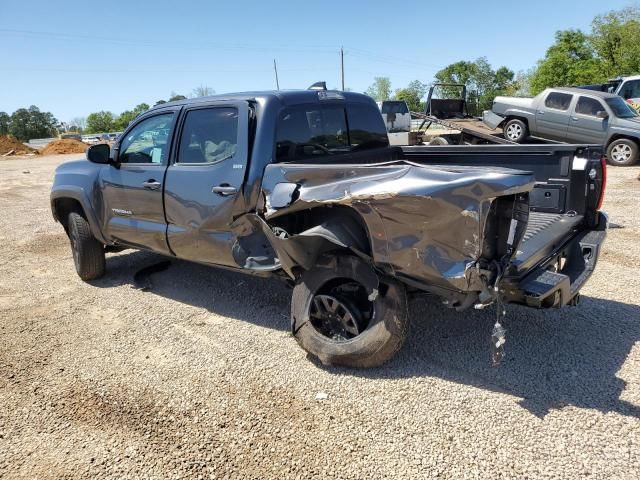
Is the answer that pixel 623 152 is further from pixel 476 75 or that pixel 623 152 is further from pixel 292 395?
pixel 476 75

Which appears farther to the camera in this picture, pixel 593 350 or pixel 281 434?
pixel 593 350

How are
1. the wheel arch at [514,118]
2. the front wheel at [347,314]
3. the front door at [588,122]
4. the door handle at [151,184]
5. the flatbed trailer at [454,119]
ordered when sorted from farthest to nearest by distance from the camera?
the wheel arch at [514,118], the flatbed trailer at [454,119], the front door at [588,122], the door handle at [151,184], the front wheel at [347,314]

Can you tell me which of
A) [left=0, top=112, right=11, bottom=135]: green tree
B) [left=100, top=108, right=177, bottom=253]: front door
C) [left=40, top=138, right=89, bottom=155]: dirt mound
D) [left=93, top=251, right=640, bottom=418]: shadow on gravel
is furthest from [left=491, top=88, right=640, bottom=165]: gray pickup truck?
[left=0, top=112, right=11, bottom=135]: green tree

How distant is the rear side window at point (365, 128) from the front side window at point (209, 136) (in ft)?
3.80

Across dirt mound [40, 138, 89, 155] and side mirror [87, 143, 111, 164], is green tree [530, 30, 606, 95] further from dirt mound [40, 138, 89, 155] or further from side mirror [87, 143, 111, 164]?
side mirror [87, 143, 111, 164]

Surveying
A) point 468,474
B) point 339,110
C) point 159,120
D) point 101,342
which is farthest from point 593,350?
point 159,120

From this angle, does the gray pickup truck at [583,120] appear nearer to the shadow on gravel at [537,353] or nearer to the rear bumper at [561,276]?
the shadow on gravel at [537,353]

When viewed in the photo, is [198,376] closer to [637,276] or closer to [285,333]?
[285,333]

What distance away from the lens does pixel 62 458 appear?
2.71 m

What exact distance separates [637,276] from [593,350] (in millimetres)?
1957

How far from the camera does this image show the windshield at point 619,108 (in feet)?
41.9

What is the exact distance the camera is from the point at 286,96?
3.93 metres

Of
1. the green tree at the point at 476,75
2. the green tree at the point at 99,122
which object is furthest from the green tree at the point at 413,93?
the green tree at the point at 99,122

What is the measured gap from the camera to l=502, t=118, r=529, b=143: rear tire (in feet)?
46.8
